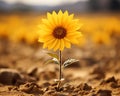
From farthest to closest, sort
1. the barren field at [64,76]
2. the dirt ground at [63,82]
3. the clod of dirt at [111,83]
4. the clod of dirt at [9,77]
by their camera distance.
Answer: the clod of dirt at [9,77] → the clod of dirt at [111,83] → the barren field at [64,76] → the dirt ground at [63,82]

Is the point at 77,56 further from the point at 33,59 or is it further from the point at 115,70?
the point at 115,70

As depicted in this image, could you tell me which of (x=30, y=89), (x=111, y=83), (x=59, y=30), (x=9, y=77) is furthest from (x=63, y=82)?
(x=59, y=30)

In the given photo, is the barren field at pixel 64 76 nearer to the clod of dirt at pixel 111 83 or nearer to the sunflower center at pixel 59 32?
the clod of dirt at pixel 111 83

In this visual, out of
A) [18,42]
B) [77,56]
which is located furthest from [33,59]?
[18,42]

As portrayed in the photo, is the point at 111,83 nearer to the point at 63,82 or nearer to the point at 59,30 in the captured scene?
the point at 59,30

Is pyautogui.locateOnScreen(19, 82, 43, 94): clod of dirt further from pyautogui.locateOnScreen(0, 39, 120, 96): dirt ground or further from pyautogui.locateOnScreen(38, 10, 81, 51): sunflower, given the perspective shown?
pyautogui.locateOnScreen(38, 10, 81, 51): sunflower

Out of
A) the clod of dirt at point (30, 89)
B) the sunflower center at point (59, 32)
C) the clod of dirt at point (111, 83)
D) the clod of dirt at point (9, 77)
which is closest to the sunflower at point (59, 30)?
the sunflower center at point (59, 32)

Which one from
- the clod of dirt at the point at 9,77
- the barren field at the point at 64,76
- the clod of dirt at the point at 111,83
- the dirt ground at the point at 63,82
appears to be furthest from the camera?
the clod of dirt at the point at 9,77

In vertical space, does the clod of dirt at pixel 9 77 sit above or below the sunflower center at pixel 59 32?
below

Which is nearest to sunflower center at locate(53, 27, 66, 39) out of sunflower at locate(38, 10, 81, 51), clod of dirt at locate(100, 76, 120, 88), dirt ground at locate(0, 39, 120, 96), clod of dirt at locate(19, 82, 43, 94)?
sunflower at locate(38, 10, 81, 51)
